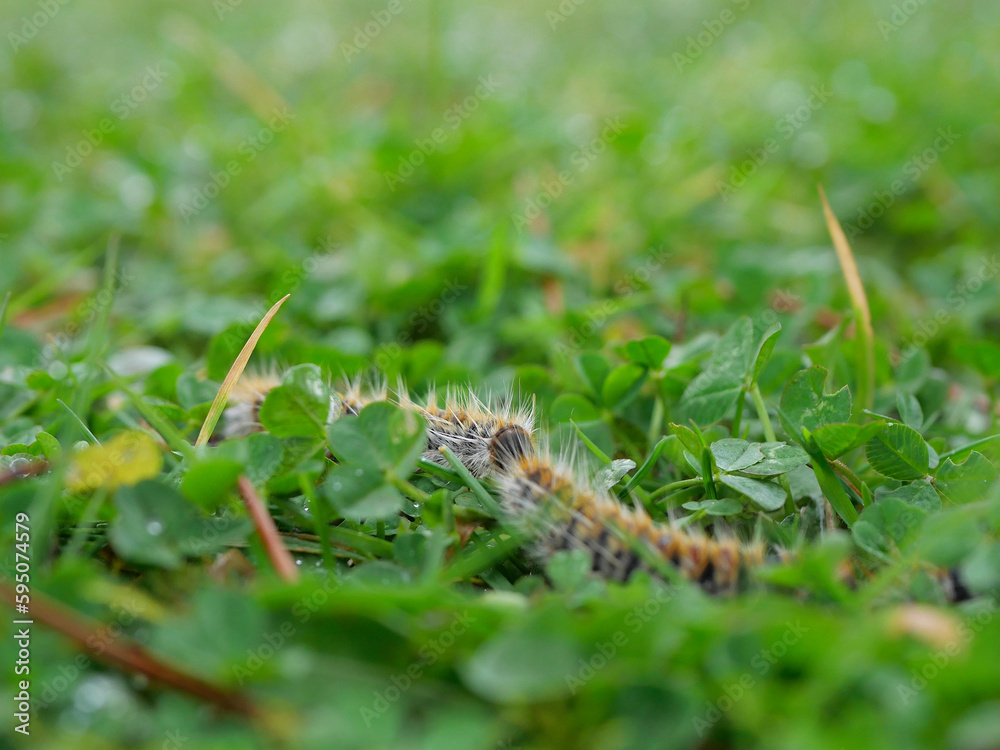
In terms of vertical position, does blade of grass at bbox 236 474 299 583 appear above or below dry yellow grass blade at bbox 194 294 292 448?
below

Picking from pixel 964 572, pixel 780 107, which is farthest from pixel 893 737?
pixel 780 107

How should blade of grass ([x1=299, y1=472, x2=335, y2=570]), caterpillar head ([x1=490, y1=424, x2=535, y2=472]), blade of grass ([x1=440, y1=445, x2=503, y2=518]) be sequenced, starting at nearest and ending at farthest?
blade of grass ([x1=299, y1=472, x2=335, y2=570]), blade of grass ([x1=440, y1=445, x2=503, y2=518]), caterpillar head ([x1=490, y1=424, x2=535, y2=472])

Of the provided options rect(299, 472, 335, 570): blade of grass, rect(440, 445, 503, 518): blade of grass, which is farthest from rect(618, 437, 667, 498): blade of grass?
rect(299, 472, 335, 570): blade of grass

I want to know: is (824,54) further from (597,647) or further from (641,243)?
(597,647)

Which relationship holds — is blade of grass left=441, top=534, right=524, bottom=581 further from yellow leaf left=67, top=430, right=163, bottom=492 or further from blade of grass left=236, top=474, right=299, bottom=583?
yellow leaf left=67, top=430, right=163, bottom=492

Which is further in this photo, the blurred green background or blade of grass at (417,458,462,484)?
the blurred green background

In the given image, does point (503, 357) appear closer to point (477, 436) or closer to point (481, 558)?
point (477, 436)

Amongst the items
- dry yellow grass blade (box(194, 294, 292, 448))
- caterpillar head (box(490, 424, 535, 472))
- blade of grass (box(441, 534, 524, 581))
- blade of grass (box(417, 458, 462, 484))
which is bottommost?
blade of grass (box(441, 534, 524, 581))
